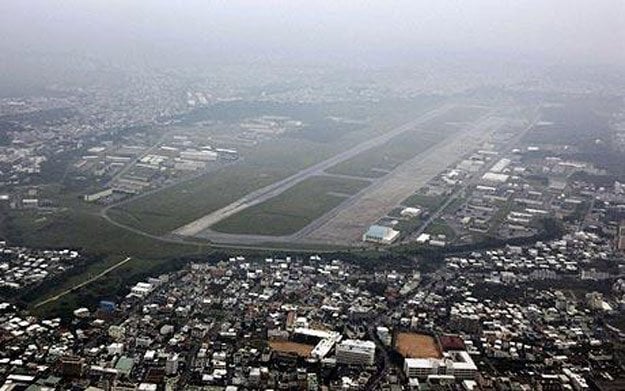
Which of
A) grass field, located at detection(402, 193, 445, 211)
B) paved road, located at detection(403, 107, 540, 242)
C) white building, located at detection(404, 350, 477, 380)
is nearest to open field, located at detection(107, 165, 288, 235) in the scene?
grass field, located at detection(402, 193, 445, 211)

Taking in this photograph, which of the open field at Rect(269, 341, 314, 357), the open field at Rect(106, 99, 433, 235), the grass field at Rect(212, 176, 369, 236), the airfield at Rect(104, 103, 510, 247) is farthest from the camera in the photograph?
the open field at Rect(106, 99, 433, 235)

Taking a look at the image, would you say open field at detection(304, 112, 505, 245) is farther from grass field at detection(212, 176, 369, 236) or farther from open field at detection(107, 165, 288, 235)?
open field at detection(107, 165, 288, 235)

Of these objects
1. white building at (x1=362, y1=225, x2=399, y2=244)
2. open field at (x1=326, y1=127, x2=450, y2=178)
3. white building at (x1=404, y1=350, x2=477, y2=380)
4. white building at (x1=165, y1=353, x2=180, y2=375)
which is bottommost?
open field at (x1=326, y1=127, x2=450, y2=178)

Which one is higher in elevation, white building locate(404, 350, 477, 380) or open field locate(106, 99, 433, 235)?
white building locate(404, 350, 477, 380)

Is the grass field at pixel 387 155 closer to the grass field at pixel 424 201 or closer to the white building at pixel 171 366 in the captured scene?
the grass field at pixel 424 201

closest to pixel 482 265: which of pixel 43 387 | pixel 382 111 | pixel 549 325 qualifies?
pixel 549 325

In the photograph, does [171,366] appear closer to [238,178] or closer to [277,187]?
[277,187]

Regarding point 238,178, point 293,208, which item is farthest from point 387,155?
point 293,208

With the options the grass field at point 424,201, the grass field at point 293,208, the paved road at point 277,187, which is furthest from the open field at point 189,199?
the grass field at point 424,201
